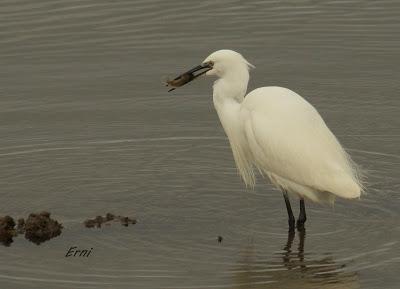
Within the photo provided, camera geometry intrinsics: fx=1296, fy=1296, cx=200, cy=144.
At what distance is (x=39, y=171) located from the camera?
13.5m

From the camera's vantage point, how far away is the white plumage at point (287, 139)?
11742mm

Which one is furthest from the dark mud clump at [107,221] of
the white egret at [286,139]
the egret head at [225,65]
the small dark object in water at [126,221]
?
the egret head at [225,65]

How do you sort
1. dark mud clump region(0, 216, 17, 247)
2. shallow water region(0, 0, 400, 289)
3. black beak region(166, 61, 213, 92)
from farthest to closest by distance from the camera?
black beak region(166, 61, 213, 92) < dark mud clump region(0, 216, 17, 247) < shallow water region(0, 0, 400, 289)

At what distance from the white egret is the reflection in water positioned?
64cm

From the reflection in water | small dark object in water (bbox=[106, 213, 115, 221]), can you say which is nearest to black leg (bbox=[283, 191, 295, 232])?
the reflection in water

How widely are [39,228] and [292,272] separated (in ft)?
7.74

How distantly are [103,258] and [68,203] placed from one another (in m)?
1.47

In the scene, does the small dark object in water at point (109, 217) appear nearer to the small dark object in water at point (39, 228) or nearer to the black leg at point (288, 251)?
the small dark object in water at point (39, 228)

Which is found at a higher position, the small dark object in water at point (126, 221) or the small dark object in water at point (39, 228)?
the small dark object in water at point (39, 228)

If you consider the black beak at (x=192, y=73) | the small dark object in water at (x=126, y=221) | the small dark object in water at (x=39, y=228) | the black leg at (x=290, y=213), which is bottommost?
the black leg at (x=290, y=213)

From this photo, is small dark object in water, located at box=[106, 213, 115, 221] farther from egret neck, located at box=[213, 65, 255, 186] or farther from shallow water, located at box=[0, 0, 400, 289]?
egret neck, located at box=[213, 65, 255, 186]

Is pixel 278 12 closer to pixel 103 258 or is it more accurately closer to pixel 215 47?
pixel 215 47

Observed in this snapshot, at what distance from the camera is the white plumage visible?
11.7 meters

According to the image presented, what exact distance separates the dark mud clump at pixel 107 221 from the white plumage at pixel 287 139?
136cm
